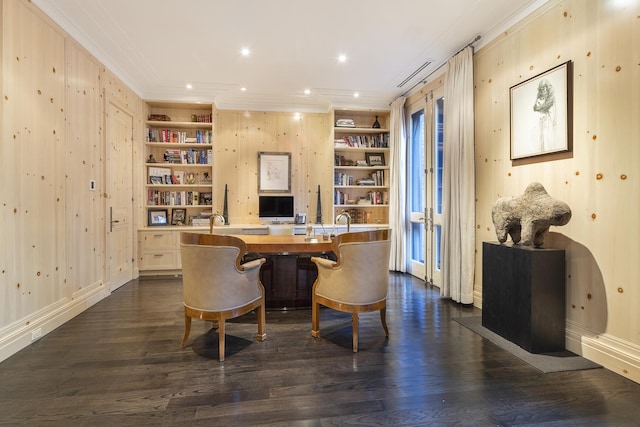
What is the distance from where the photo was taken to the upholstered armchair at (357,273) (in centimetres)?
252

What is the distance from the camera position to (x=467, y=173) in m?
3.60

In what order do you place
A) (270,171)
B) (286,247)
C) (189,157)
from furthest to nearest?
(270,171) → (189,157) → (286,247)

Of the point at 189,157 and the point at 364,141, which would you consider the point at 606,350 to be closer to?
the point at 364,141

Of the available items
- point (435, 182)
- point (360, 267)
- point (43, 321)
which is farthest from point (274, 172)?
point (43, 321)

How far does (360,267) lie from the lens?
2.55 m

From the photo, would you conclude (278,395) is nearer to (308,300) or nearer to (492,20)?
(308,300)

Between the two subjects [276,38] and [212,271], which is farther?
[276,38]

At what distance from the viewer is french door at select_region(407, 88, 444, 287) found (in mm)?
4469

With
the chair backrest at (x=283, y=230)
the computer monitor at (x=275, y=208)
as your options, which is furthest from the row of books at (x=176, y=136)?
the chair backrest at (x=283, y=230)

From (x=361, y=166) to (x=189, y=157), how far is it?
3151mm

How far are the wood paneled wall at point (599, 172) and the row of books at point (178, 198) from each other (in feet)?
16.1

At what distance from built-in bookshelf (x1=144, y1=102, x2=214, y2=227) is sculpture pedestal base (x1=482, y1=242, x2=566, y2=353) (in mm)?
4620

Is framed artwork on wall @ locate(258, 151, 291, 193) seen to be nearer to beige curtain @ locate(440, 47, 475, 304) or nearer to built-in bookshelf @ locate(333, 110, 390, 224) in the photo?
built-in bookshelf @ locate(333, 110, 390, 224)

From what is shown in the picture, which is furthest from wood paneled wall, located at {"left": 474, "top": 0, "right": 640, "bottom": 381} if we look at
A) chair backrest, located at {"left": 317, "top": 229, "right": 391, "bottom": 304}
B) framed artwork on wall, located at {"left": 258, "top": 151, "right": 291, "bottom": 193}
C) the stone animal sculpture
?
framed artwork on wall, located at {"left": 258, "top": 151, "right": 291, "bottom": 193}
